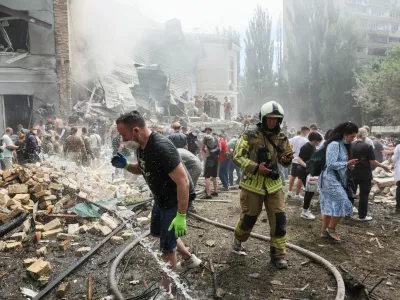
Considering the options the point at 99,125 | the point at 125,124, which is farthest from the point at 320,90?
the point at 125,124

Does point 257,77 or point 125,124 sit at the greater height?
point 257,77

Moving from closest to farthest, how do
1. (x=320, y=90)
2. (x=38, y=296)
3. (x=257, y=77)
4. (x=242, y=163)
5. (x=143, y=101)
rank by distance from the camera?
(x=38, y=296), (x=242, y=163), (x=143, y=101), (x=320, y=90), (x=257, y=77)

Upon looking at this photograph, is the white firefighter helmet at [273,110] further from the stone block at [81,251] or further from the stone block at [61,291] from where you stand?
the stone block at [81,251]

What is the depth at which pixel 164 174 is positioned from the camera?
11.7 ft

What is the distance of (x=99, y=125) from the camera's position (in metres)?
16.6

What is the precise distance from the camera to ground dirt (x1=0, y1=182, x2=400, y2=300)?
405cm

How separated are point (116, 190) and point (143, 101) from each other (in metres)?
13.8

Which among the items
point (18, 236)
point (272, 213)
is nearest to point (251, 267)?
point (272, 213)

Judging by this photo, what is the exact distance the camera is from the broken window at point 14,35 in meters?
16.3

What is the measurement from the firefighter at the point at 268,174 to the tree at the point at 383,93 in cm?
2696

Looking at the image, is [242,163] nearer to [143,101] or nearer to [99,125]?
[99,125]

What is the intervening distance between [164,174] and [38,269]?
2.40 metres

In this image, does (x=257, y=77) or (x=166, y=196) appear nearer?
(x=166, y=196)

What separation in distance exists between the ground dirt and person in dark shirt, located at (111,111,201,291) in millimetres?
825
